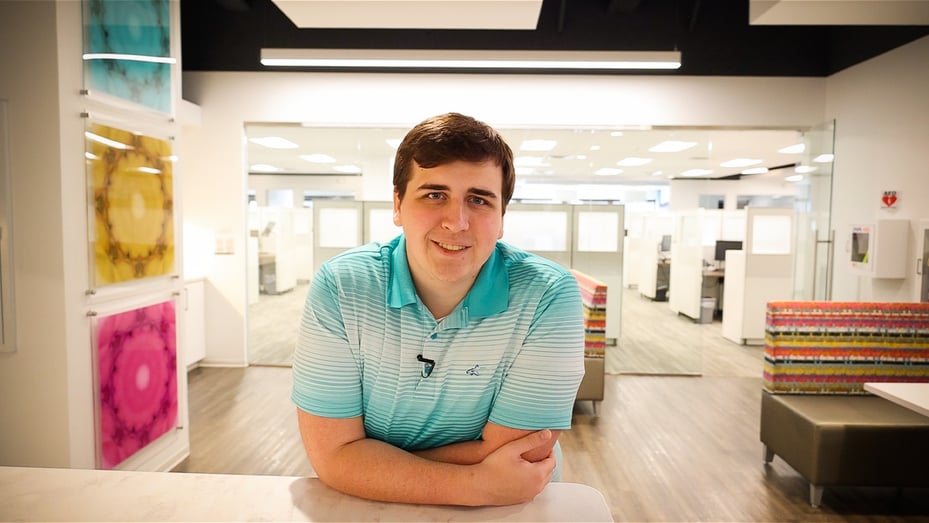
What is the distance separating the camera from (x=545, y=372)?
108 centimetres

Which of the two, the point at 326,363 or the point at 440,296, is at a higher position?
the point at 440,296

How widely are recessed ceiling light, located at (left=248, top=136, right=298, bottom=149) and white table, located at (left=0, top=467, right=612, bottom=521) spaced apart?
5188 millimetres

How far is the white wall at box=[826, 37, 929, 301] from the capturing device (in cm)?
427

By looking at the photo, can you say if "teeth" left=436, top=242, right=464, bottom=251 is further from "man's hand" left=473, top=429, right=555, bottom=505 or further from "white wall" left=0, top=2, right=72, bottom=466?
"white wall" left=0, top=2, right=72, bottom=466

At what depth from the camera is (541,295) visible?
111cm

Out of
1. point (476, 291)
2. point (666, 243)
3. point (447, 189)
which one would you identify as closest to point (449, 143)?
point (447, 189)

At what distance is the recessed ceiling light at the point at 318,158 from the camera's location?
233 inches

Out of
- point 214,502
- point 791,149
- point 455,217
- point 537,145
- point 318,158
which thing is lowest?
point 214,502

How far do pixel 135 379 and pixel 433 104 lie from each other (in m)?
3.71

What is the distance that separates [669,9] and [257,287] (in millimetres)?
5263

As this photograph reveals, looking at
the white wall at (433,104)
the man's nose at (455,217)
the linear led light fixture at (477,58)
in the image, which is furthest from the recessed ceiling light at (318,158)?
the man's nose at (455,217)

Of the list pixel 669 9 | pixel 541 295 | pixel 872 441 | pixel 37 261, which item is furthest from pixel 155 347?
pixel 669 9

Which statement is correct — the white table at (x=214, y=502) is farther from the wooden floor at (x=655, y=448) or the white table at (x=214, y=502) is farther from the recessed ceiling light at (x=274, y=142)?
the recessed ceiling light at (x=274, y=142)

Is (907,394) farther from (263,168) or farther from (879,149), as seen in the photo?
(263,168)
